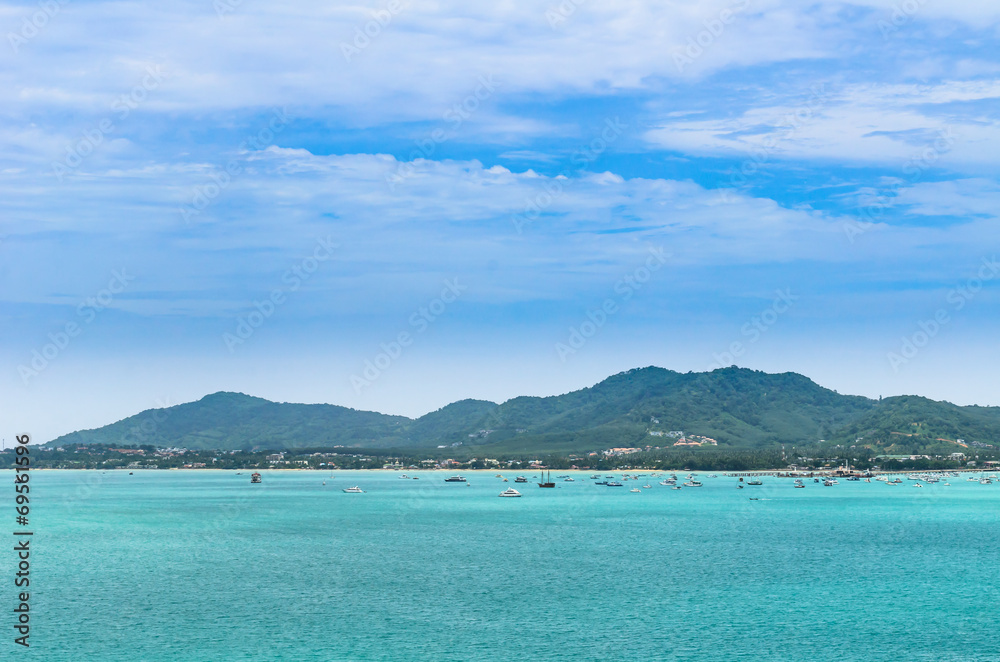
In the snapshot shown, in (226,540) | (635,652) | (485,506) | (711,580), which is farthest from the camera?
(485,506)

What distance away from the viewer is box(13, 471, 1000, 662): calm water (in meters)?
50.1

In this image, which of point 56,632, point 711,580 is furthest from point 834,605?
point 56,632

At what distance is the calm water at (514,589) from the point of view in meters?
50.1

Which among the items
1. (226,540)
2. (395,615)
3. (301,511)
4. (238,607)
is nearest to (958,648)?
(395,615)

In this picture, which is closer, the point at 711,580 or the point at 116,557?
the point at 711,580

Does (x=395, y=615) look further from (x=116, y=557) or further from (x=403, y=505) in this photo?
(x=403, y=505)

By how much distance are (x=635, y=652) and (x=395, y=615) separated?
1642cm

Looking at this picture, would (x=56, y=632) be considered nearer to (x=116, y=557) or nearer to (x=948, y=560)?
(x=116, y=557)

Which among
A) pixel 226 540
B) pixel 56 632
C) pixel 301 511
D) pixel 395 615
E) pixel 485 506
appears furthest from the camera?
pixel 485 506

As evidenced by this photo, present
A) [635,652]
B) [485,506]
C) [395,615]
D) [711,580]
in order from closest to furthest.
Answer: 1. [635,652]
2. [395,615]
3. [711,580]
4. [485,506]

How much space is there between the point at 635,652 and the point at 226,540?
63.5 m

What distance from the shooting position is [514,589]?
2628 inches

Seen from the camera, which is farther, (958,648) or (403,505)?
(403,505)

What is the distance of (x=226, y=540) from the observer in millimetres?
100188
